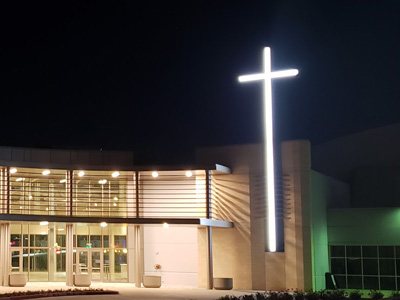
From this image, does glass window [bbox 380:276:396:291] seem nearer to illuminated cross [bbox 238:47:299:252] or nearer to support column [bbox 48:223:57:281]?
illuminated cross [bbox 238:47:299:252]

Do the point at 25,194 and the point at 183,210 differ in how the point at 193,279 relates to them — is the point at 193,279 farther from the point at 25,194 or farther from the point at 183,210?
the point at 25,194

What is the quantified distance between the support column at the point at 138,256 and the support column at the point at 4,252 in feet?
20.1

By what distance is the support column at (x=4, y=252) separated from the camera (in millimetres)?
32031

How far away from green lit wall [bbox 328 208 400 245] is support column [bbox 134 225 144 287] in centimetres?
976

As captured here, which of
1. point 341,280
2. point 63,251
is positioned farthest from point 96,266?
point 341,280

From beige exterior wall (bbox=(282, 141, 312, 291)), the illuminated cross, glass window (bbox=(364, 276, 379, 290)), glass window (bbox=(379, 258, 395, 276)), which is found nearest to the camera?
the illuminated cross

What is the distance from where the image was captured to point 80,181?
34.0 m

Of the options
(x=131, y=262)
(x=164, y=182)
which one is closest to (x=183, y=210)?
(x=164, y=182)

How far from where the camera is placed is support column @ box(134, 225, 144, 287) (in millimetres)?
33500

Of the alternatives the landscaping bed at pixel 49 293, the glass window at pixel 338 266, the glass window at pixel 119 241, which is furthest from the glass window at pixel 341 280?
the landscaping bed at pixel 49 293

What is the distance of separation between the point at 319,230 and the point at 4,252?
15432 mm

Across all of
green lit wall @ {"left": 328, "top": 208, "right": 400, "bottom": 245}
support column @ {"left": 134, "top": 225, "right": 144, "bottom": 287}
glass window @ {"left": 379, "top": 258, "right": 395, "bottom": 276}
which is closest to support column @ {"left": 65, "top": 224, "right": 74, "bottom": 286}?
support column @ {"left": 134, "top": 225, "right": 144, "bottom": 287}

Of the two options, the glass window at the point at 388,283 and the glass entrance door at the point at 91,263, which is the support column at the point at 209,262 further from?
the glass window at the point at 388,283

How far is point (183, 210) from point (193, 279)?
143 inches
